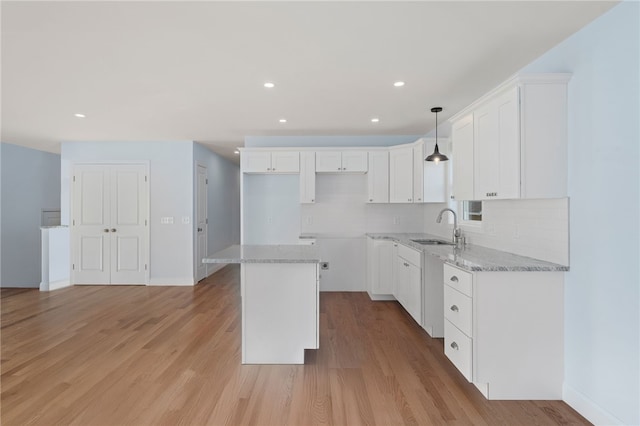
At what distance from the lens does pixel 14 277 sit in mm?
6137

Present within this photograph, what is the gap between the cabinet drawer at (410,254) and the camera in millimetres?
3554

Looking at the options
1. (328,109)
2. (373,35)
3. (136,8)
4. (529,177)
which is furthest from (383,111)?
(136,8)

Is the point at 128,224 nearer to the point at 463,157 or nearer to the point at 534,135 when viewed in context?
the point at 463,157

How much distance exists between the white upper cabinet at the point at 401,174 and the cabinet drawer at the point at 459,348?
7.98 ft

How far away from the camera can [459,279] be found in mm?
2469

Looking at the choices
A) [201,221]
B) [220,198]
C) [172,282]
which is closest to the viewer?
[172,282]

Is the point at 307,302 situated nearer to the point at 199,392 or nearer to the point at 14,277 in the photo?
the point at 199,392

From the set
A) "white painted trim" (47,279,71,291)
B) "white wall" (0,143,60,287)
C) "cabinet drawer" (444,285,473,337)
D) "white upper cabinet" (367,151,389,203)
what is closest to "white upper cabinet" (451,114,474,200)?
"cabinet drawer" (444,285,473,337)

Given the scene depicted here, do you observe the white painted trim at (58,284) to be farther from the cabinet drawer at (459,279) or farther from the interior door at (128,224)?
the cabinet drawer at (459,279)

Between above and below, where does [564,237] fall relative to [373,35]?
below

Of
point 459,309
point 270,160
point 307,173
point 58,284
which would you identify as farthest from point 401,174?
point 58,284

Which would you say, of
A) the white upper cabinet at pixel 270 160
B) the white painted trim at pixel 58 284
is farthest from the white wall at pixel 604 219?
the white painted trim at pixel 58 284

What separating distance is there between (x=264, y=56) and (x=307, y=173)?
259 cm

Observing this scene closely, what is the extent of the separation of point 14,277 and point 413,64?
787 centimetres
